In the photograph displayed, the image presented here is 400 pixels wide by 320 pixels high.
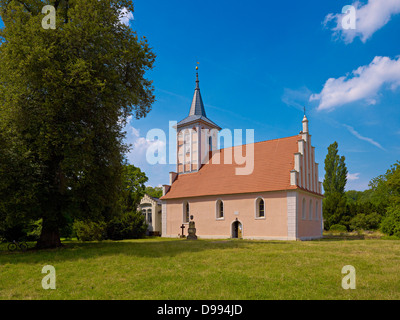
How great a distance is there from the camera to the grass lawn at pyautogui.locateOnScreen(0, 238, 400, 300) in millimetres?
8125

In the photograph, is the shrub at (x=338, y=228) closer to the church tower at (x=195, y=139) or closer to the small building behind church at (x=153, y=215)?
the church tower at (x=195, y=139)

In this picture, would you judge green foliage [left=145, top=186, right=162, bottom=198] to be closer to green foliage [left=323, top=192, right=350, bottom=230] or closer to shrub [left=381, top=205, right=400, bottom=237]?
green foliage [left=323, top=192, right=350, bottom=230]

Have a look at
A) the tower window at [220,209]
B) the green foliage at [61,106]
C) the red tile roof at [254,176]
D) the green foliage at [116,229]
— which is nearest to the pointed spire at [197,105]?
the red tile roof at [254,176]

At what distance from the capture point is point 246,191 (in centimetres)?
2942

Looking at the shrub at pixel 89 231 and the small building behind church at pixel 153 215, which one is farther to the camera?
the small building behind church at pixel 153 215

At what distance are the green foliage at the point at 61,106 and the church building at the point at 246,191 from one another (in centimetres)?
1464

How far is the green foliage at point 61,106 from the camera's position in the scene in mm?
15688

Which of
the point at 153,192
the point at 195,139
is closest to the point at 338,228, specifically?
the point at 195,139

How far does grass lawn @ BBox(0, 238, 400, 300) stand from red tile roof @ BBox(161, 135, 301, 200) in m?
15.2

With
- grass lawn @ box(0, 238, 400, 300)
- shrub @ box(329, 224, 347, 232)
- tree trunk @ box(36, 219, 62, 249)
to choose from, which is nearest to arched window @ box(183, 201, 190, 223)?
tree trunk @ box(36, 219, 62, 249)
